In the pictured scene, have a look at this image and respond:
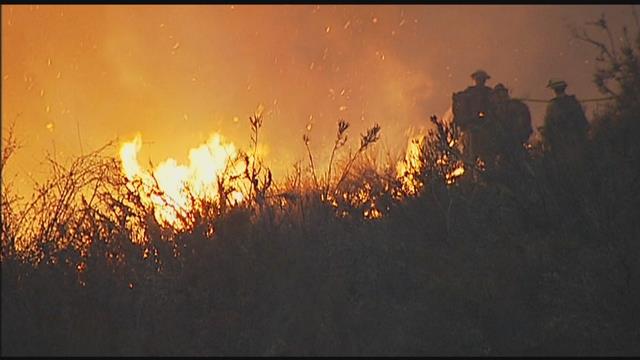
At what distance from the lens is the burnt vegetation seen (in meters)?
5.85

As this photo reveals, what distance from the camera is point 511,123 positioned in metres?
10.3

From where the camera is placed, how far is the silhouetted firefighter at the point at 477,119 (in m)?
9.68

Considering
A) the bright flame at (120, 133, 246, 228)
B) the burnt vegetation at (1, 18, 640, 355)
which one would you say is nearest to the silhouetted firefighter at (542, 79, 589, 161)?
the burnt vegetation at (1, 18, 640, 355)

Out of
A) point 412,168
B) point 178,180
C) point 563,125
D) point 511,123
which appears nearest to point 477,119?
point 511,123

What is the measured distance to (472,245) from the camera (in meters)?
7.69

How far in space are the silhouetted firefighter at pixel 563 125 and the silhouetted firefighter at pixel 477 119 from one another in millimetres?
657

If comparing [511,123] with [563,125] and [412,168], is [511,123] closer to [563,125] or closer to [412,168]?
[563,125]

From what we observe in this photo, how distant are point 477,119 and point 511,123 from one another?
1.56 feet

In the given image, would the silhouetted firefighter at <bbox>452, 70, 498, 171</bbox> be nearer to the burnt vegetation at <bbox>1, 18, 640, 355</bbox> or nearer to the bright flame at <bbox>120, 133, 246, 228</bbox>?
the burnt vegetation at <bbox>1, 18, 640, 355</bbox>

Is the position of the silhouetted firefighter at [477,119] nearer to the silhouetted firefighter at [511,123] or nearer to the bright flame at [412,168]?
the silhouetted firefighter at [511,123]

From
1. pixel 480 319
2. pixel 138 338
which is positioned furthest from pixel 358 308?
pixel 138 338

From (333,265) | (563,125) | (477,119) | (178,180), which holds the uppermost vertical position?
(477,119)

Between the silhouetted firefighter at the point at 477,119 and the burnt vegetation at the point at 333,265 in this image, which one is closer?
the burnt vegetation at the point at 333,265

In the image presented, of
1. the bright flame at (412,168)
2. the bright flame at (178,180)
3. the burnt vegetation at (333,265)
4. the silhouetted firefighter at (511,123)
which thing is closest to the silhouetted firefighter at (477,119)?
the silhouetted firefighter at (511,123)
